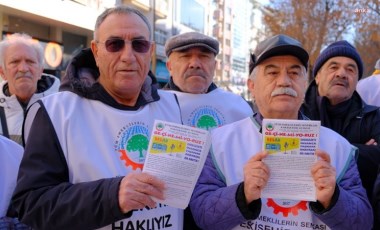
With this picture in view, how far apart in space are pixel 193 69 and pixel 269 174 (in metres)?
1.82

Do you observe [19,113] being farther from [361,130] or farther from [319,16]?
[319,16]

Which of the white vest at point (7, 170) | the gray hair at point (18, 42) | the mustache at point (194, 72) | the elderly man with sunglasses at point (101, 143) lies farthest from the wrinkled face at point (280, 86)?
the gray hair at point (18, 42)

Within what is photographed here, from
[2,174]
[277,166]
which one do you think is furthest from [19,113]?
[277,166]

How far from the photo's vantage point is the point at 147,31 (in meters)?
2.17

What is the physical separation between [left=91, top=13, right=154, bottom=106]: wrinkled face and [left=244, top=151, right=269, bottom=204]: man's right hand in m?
0.72

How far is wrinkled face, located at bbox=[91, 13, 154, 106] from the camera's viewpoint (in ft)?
6.82

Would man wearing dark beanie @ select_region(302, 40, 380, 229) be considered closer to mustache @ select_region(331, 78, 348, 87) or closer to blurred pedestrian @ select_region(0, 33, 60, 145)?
mustache @ select_region(331, 78, 348, 87)

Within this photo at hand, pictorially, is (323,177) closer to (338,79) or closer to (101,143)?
(101,143)

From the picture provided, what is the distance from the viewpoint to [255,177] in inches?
70.9

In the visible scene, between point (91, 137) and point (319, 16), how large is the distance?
1557 centimetres

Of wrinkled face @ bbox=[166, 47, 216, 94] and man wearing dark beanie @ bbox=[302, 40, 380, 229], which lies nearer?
man wearing dark beanie @ bbox=[302, 40, 380, 229]

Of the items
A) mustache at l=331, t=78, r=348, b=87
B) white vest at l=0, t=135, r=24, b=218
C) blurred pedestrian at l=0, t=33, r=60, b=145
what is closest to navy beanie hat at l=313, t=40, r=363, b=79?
mustache at l=331, t=78, r=348, b=87

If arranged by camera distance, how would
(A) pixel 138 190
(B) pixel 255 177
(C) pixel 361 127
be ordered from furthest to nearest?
(C) pixel 361 127 → (B) pixel 255 177 → (A) pixel 138 190

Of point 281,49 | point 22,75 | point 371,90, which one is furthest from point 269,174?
point 371,90
